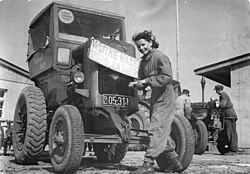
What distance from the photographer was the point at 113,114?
4098mm

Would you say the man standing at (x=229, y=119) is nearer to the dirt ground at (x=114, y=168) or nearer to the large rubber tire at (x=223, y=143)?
the large rubber tire at (x=223, y=143)

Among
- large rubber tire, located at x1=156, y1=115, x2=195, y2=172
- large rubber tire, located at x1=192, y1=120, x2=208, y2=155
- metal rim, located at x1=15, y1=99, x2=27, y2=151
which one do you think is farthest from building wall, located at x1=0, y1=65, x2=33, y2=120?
large rubber tire, located at x1=156, y1=115, x2=195, y2=172

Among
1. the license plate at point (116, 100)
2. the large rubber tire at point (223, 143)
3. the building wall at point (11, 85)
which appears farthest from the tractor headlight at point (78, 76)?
the building wall at point (11, 85)

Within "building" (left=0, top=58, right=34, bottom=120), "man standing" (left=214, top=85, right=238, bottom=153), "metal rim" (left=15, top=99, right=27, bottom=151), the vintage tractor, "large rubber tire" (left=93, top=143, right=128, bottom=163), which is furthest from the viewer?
"building" (left=0, top=58, right=34, bottom=120)

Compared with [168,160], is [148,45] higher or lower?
higher

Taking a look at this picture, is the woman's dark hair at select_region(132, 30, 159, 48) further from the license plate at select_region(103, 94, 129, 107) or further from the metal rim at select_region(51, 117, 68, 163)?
the metal rim at select_region(51, 117, 68, 163)

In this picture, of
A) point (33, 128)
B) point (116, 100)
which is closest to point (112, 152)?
point (33, 128)

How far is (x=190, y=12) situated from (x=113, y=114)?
2535 millimetres

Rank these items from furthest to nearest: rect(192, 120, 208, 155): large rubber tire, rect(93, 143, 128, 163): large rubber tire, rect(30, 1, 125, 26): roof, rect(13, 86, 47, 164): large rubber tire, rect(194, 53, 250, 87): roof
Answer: rect(194, 53, 250, 87): roof → rect(192, 120, 208, 155): large rubber tire → rect(93, 143, 128, 163): large rubber tire → rect(30, 1, 125, 26): roof → rect(13, 86, 47, 164): large rubber tire

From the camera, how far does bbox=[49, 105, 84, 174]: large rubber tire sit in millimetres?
3586

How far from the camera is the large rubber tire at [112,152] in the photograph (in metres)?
5.38

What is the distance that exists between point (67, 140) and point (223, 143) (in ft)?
19.9

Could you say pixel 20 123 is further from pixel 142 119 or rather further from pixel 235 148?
pixel 235 148

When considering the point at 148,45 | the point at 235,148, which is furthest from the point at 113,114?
the point at 235,148
